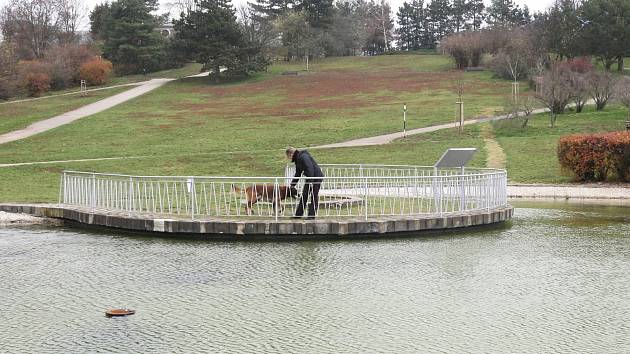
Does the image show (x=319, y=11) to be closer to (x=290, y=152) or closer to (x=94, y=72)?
(x=94, y=72)

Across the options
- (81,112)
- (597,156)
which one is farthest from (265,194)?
(81,112)

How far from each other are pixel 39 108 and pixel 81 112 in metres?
4.49

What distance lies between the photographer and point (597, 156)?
998 inches

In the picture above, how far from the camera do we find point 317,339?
906cm

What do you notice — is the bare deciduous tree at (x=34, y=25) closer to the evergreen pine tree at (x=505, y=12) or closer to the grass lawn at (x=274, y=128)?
the grass lawn at (x=274, y=128)

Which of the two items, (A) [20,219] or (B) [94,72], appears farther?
(B) [94,72]

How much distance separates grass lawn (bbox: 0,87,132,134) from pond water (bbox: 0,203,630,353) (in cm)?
3214

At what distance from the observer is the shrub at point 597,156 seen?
2516 centimetres

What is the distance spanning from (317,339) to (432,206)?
32.2ft

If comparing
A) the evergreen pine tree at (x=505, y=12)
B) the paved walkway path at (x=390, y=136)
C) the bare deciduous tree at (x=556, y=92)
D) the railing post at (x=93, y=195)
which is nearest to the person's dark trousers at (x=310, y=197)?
the railing post at (x=93, y=195)

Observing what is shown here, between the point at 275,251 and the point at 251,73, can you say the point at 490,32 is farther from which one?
the point at 275,251

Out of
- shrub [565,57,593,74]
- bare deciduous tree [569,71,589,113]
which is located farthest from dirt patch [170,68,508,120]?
bare deciduous tree [569,71,589,113]

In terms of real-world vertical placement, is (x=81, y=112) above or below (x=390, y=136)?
above

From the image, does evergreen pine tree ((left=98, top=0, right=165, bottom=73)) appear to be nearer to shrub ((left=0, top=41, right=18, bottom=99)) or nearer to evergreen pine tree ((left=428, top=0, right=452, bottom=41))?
shrub ((left=0, top=41, right=18, bottom=99))
